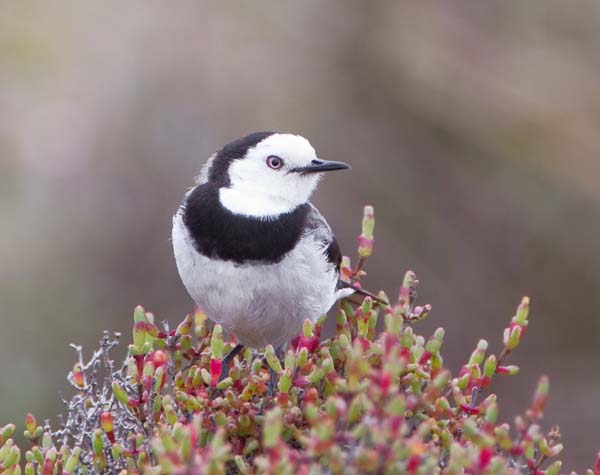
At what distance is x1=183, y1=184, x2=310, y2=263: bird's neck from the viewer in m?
3.88

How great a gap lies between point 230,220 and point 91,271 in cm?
443

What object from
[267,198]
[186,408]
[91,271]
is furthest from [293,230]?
[91,271]

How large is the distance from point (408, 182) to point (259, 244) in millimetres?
4472

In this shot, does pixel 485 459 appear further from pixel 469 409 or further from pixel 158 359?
pixel 158 359

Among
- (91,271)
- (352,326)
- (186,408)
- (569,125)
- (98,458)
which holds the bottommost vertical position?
(91,271)

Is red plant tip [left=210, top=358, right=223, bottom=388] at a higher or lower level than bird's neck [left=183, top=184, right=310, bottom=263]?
lower

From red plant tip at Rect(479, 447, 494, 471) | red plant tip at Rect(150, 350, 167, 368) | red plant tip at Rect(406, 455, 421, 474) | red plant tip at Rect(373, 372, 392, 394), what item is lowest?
red plant tip at Rect(150, 350, 167, 368)

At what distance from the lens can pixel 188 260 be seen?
154 inches

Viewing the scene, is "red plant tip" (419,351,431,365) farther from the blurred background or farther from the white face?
the blurred background

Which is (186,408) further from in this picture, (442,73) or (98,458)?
(442,73)

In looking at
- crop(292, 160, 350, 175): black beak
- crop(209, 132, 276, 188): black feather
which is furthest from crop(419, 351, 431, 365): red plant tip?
crop(209, 132, 276, 188): black feather

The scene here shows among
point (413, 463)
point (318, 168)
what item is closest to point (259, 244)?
point (318, 168)

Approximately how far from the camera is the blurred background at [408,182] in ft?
26.0

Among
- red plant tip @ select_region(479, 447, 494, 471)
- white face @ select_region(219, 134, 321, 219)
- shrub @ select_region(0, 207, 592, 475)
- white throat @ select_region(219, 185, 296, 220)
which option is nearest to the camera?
red plant tip @ select_region(479, 447, 494, 471)
